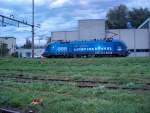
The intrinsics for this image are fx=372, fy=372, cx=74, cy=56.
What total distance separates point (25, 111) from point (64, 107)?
132 centimetres

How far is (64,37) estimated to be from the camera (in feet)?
340

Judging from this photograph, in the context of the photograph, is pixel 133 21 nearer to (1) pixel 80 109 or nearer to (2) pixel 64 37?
(2) pixel 64 37

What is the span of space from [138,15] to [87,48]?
7364 centimetres

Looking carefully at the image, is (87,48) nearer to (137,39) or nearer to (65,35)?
(137,39)

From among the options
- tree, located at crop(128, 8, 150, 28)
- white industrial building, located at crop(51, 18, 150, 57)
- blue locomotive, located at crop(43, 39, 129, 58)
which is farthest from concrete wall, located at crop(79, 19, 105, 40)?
tree, located at crop(128, 8, 150, 28)

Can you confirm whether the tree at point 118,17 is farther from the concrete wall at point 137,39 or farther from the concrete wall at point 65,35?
the concrete wall at point 137,39

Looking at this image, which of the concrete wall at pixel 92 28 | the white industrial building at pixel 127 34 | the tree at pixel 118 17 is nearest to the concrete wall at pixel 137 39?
the white industrial building at pixel 127 34

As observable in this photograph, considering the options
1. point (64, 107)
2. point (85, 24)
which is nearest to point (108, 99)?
point (64, 107)

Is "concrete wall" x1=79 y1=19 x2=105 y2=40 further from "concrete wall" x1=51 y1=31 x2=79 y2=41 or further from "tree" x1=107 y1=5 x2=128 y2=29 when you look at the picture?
"tree" x1=107 y1=5 x2=128 y2=29

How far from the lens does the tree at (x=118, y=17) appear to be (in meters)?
136

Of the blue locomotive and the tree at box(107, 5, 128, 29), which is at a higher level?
the tree at box(107, 5, 128, 29)

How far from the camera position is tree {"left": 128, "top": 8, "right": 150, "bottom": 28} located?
5349 inches

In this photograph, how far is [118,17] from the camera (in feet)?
445

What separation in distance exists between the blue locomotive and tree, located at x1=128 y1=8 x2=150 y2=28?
71.5 metres
